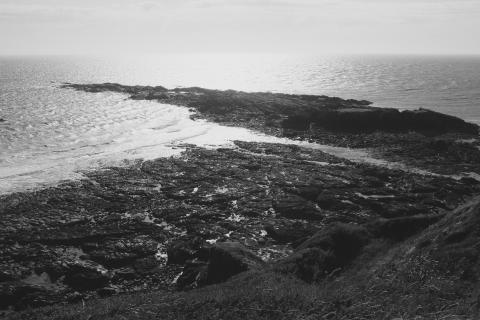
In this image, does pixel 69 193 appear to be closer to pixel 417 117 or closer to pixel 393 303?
pixel 393 303

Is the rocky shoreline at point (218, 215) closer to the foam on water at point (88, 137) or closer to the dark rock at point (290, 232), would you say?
the dark rock at point (290, 232)

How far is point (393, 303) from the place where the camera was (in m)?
13.4

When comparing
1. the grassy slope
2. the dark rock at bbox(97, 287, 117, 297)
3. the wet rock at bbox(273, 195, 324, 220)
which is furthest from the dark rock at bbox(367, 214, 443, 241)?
the dark rock at bbox(97, 287, 117, 297)

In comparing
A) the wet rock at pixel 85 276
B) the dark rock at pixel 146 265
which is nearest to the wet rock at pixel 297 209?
the dark rock at pixel 146 265

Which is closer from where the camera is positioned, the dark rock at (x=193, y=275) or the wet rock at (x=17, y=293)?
the wet rock at (x=17, y=293)

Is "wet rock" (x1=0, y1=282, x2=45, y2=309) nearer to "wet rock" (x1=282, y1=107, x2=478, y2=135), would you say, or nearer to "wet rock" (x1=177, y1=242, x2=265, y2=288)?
"wet rock" (x1=177, y1=242, x2=265, y2=288)

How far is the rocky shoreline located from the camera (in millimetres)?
24062

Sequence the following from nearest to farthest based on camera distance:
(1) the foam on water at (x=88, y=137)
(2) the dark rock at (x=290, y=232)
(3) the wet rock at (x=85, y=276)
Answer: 1. (3) the wet rock at (x=85, y=276)
2. (2) the dark rock at (x=290, y=232)
3. (1) the foam on water at (x=88, y=137)

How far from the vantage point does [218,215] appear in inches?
1428

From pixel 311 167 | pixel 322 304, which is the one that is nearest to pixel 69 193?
pixel 311 167

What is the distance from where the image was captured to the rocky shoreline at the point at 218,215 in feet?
78.9

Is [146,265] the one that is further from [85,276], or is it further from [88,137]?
[88,137]

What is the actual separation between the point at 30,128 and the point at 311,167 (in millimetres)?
49546

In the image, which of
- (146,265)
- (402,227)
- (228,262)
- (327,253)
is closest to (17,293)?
(146,265)
